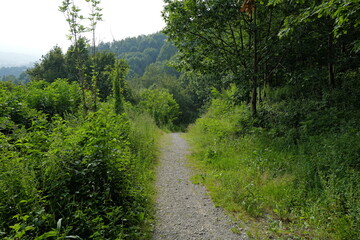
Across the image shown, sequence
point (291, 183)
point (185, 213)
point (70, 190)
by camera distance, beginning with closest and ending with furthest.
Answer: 1. point (70, 190)
2. point (185, 213)
3. point (291, 183)

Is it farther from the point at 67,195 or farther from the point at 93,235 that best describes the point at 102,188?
the point at 93,235

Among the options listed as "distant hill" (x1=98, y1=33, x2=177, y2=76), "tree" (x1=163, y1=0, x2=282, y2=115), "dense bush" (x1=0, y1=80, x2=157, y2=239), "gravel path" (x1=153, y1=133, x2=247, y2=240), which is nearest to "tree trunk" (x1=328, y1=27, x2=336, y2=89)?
"tree" (x1=163, y1=0, x2=282, y2=115)

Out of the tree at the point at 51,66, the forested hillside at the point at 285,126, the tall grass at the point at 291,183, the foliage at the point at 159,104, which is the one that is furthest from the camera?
the tree at the point at 51,66

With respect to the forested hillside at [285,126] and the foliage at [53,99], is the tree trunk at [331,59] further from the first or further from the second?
the foliage at [53,99]

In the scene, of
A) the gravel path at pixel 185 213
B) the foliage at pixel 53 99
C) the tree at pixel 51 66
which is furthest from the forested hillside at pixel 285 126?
the tree at pixel 51 66

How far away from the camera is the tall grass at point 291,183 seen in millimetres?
3461

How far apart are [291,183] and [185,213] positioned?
2397 millimetres

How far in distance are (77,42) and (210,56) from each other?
5.77 meters

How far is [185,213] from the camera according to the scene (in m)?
4.21

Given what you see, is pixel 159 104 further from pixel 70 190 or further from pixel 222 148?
pixel 70 190

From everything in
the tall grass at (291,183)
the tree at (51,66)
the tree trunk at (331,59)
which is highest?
the tree at (51,66)

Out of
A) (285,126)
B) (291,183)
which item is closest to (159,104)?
(285,126)

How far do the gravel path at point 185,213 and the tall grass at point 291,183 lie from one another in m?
0.33

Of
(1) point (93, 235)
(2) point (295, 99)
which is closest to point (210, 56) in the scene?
(2) point (295, 99)
